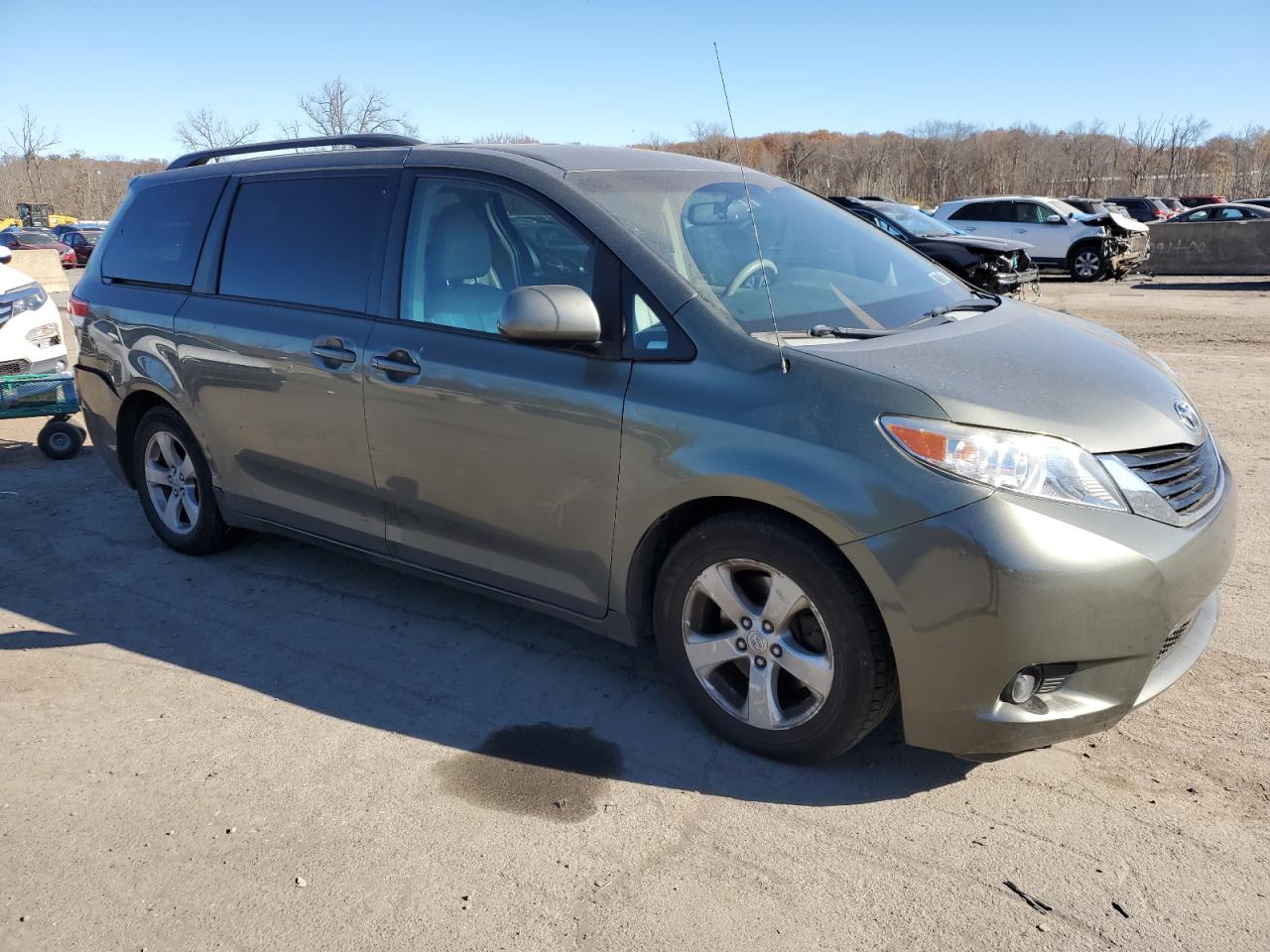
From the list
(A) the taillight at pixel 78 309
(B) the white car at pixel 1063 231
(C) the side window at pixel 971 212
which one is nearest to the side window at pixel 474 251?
(A) the taillight at pixel 78 309

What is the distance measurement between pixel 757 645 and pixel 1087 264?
22.4 meters

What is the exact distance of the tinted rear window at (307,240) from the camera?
412 centimetres

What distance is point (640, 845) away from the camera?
2.88 m

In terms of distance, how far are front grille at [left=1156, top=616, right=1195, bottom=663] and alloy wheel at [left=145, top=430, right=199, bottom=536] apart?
426cm

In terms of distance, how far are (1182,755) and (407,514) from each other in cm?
283

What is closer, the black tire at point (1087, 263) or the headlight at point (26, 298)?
the headlight at point (26, 298)

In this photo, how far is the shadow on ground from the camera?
10.6ft

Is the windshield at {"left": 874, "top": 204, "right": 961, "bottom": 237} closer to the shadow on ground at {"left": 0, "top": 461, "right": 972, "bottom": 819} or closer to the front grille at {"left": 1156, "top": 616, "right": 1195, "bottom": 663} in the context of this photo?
the shadow on ground at {"left": 0, "top": 461, "right": 972, "bottom": 819}

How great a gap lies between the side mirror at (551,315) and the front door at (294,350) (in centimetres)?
97

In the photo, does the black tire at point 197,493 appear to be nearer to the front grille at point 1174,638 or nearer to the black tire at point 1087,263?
the front grille at point 1174,638

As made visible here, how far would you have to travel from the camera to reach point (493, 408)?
3.61 meters

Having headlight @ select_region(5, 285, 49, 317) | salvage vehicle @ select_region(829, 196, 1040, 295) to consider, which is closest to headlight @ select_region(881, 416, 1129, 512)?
headlight @ select_region(5, 285, 49, 317)

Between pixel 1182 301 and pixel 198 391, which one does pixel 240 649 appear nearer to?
pixel 198 391

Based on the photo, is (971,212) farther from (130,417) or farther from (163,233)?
(130,417)
